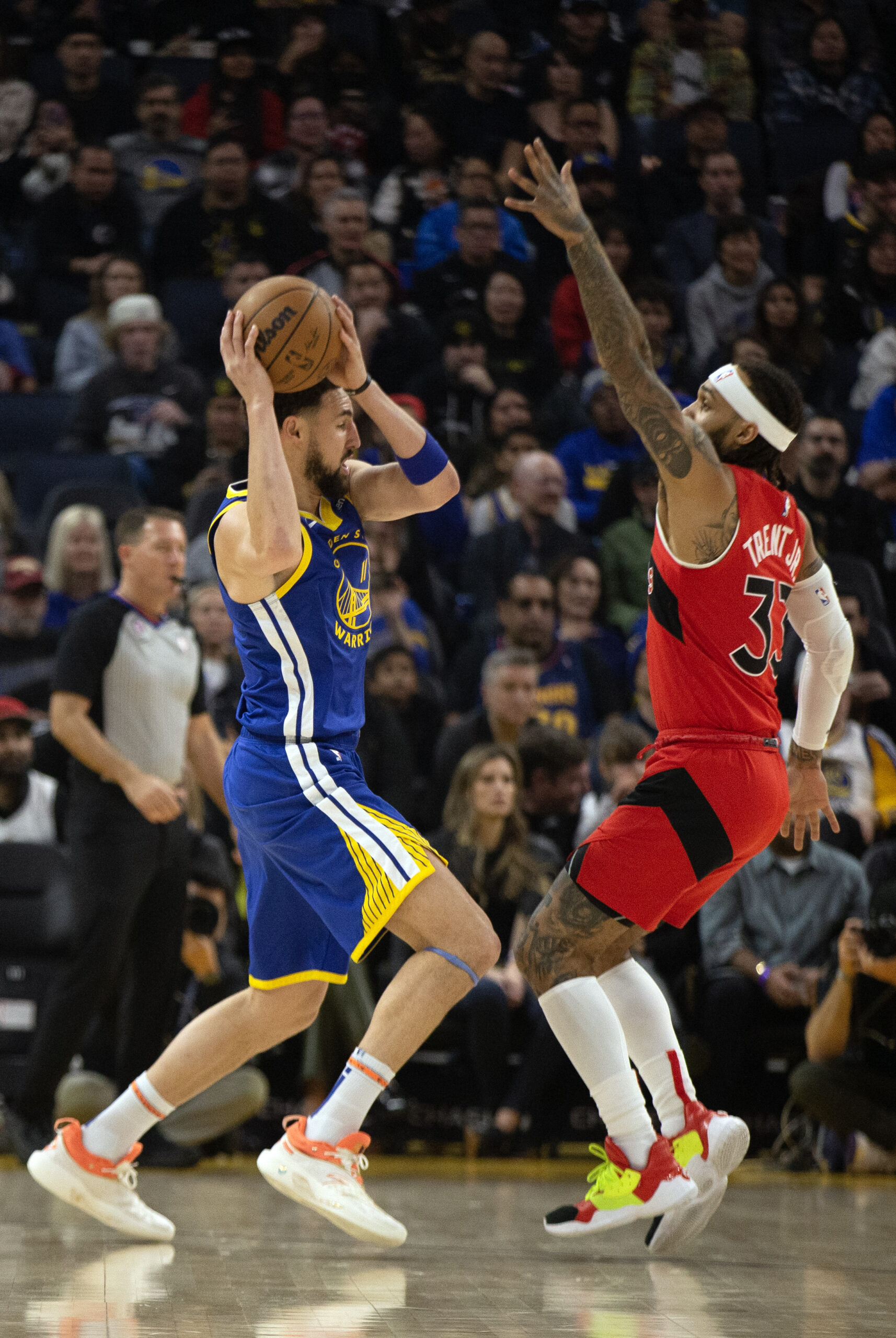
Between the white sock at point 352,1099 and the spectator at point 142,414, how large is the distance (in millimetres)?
5861

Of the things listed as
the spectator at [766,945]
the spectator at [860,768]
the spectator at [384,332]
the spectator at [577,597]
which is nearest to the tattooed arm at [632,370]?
the spectator at [766,945]

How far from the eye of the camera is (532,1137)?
Answer: 697 cm

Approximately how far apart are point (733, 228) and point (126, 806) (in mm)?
6636

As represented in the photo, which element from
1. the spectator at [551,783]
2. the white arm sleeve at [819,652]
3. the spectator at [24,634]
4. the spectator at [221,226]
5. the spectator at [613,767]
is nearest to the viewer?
the white arm sleeve at [819,652]

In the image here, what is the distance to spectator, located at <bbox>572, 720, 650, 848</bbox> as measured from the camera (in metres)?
7.32

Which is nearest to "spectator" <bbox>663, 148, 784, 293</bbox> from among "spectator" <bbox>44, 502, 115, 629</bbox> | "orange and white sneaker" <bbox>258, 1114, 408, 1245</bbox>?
"spectator" <bbox>44, 502, 115, 629</bbox>

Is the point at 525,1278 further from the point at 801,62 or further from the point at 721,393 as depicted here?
the point at 801,62

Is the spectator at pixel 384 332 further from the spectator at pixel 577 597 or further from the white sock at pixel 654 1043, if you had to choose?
the white sock at pixel 654 1043

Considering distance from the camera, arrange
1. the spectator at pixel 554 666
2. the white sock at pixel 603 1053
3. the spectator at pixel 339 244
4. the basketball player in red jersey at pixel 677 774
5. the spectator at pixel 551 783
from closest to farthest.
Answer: the basketball player in red jersey at pixel 677 774 → the white sock at pixel 603 1053 → the spectator at pixel 551 783 → the spectator at pixel 554 666 → the spectator at pixel 339 244

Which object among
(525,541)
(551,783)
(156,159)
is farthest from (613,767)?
(156,159)

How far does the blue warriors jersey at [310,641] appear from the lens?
4059 millimetres

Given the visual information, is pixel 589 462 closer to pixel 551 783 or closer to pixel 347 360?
pixel 551 783

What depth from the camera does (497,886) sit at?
23.6 ft

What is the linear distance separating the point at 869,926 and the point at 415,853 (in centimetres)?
320
